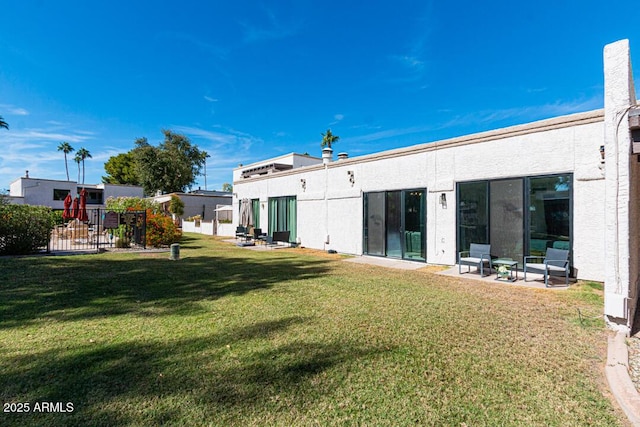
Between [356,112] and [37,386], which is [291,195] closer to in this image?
[37,386]

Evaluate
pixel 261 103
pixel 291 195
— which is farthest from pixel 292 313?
pixel 261 103

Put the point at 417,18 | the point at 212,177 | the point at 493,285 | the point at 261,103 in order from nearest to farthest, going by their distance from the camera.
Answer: the point at 493,285, the point at 417,18, the point at 261,103, the point at 212,177

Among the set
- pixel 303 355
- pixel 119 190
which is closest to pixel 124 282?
pixel 303 355

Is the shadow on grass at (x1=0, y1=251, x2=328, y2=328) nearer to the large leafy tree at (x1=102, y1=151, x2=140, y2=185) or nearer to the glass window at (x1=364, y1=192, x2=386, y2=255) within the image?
the glass window at (x1=364, y1=192, x2=386, y2=255)

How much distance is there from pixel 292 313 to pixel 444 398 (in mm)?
2830

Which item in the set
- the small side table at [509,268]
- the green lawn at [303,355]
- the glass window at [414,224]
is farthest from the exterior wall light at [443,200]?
the green lawn at [303,355]

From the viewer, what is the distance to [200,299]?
5883mm

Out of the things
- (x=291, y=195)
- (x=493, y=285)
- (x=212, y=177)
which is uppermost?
(x=212, y=177)

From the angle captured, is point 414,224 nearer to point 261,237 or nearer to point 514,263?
point 514,263

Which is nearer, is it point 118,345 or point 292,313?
point 118,345

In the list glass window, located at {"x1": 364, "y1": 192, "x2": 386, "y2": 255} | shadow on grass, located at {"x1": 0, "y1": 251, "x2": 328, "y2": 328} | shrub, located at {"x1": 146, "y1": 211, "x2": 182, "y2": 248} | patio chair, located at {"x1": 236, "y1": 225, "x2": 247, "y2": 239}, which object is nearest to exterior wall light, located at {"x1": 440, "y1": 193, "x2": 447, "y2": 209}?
glass window, located at {"x1": 364, "y1": 192, "x2": 386, "y2": 255}

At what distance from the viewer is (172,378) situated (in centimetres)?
297

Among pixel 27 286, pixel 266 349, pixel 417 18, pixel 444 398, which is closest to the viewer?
pixel 444 398

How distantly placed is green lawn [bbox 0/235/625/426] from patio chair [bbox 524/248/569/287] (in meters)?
0.57
